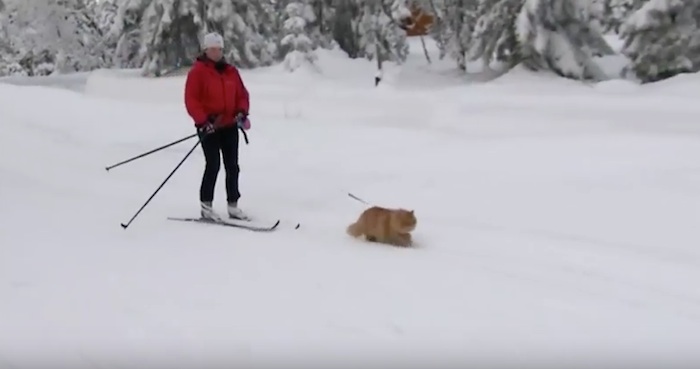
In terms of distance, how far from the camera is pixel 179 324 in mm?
4609

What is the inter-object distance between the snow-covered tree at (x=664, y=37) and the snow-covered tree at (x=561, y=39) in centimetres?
127

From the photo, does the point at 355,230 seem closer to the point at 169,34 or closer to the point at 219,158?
the point at 219,158

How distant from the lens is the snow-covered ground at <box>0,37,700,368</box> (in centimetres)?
442

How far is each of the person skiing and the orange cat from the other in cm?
160

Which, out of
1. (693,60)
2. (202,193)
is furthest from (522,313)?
(693,60)

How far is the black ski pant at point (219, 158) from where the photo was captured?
24.9 ft

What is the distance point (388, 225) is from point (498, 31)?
10.6 metres

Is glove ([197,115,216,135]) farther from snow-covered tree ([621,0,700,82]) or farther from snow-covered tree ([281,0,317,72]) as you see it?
snow-covered tree ([281,0,317,72])

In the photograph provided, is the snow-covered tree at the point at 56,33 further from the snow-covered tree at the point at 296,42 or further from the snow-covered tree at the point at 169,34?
the snow-covered tree at the point at 296,42

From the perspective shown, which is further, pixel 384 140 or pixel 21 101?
pixel 21 101

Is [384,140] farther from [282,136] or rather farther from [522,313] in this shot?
[522,313]

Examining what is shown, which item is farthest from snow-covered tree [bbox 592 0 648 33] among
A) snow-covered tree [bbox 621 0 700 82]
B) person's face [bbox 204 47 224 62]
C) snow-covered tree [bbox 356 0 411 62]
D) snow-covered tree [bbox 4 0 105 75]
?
snow-covered tree [bbox 4 0 105 75]

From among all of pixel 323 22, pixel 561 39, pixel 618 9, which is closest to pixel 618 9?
pixel 618 9

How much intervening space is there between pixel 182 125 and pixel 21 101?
5.45 metres
